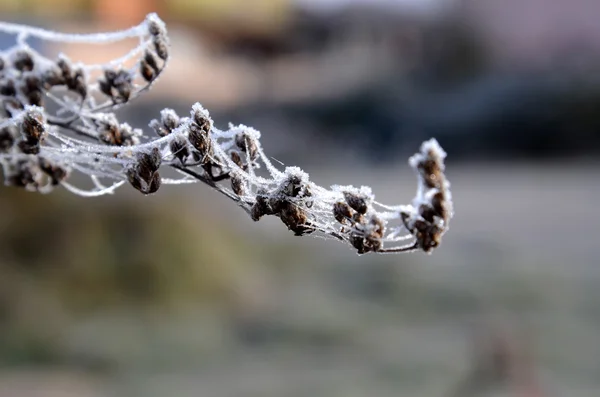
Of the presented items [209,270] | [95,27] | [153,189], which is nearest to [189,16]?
[95,27]

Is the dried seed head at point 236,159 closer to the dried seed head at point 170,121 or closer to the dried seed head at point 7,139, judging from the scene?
the dried seed head at point 170,121

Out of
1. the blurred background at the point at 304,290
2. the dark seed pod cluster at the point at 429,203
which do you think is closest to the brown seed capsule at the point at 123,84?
the dark seed pod cluster at the point at 429,203

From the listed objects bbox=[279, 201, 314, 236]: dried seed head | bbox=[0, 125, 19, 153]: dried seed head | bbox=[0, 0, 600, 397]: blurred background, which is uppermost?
bbox=[0, 0, 600, 397]: blurred background

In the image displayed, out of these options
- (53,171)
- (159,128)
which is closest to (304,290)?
(53,171)

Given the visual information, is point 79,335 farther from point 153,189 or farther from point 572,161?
point 572,161

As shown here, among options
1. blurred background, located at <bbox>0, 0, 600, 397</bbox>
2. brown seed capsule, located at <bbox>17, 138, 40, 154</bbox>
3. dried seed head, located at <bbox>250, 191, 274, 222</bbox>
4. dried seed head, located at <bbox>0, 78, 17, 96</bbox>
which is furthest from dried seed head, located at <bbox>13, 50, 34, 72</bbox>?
blurred background, located at <bbox>0, 0, 600, 397</bbox>

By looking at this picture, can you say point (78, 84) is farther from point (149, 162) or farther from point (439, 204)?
point (439, 204)

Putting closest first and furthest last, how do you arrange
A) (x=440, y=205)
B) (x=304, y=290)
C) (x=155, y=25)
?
1. (x=440, y=205)
2. (x=155, y=25)
3. (x=304, y=290)

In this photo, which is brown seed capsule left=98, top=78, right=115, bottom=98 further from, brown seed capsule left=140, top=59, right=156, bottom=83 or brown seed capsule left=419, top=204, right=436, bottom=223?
brown seed capsule left=419, top=204, right=436, bottom=223
